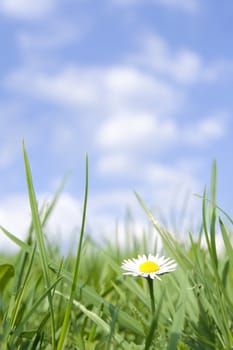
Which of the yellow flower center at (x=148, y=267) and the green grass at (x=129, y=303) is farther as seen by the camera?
the yellow flower center at (x=148, y=267)

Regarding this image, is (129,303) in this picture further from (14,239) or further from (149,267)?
(14,239)

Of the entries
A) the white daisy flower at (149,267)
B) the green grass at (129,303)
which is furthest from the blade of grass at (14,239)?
the white daisy flower at (149,267)

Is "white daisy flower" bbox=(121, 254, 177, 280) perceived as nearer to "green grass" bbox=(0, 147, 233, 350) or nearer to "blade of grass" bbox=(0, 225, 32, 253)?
"green grass" bbox=(0, 147, 233, 350)

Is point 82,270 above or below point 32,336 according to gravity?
above

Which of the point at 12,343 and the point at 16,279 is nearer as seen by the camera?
the point at 12,343

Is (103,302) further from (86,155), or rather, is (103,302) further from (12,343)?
(86,155)

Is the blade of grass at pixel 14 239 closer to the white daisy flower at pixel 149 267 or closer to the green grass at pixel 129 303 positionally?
the green grass at pixel 129 303

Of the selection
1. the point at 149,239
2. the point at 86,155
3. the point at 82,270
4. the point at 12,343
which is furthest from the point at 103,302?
the point at 82,270

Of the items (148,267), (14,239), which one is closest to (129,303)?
(148,267)

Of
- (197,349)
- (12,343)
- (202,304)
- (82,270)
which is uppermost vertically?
(82,270)
